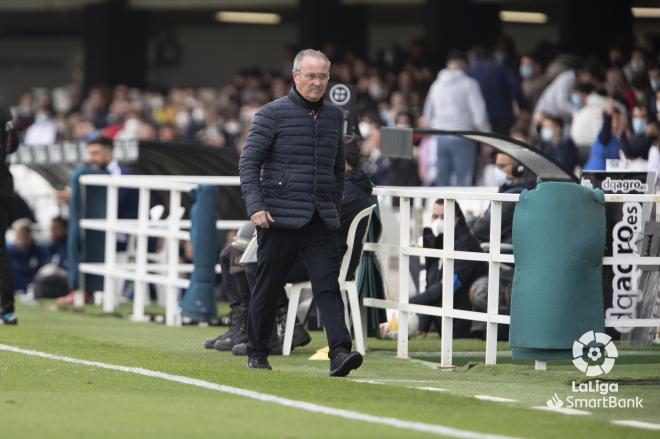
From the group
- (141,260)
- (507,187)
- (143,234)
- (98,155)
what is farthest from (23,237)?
(507,187)

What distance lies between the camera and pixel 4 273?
1460 centimetres

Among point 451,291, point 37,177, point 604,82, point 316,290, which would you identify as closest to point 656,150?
point 604,82

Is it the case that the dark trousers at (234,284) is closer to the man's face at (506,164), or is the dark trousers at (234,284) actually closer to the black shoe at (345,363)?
the black shoe at (345,363)

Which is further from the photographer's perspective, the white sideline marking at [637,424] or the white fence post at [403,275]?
the white fence post at [403,275]

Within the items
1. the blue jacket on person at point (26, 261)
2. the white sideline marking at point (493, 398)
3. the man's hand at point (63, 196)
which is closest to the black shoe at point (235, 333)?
the white sideline marking at point (493, 398)

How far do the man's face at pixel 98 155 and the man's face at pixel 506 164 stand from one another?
15.3 ft

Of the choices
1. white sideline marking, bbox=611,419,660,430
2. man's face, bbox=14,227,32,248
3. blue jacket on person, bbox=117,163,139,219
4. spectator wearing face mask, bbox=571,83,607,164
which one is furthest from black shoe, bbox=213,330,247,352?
man's face, bbox=14,227,32,248

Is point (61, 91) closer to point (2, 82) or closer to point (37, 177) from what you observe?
point (2, 82)

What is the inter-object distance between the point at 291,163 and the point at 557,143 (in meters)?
8.89

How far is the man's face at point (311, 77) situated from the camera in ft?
35.0

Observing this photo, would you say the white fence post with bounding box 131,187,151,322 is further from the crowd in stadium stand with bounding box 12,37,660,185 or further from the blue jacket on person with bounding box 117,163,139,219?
the crowd in stadium stand with bounding box 12,37,660,185

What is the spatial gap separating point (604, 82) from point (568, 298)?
408 inches

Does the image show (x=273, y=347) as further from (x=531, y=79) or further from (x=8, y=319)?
(x=531, y=79)

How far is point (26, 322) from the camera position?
15695 mm
